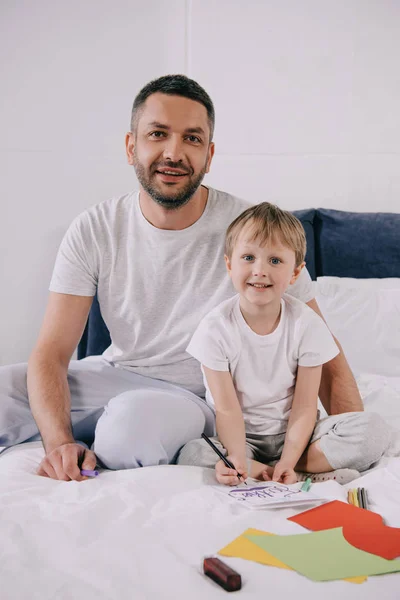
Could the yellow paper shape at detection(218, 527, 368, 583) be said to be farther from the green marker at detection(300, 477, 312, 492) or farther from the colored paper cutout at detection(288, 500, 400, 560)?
the green marker at detection(300, 477, 312, 492)

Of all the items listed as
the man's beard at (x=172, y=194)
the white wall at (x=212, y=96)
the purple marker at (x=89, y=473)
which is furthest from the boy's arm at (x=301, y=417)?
the white wall at (x=212, y=96)

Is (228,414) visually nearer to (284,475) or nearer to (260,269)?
(284,475)

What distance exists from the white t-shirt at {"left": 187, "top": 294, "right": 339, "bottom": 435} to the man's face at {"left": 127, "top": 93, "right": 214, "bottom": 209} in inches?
15.3

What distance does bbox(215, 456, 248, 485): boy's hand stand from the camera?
1.43m

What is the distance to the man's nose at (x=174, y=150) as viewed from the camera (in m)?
1.86

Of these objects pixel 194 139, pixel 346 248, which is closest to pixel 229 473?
pixel 194 139

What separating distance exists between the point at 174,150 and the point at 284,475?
2.90 feet

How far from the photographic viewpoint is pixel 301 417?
64.9 inches

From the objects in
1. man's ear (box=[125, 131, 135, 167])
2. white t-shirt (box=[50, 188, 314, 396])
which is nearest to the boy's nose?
white t-shirt (box=[50, 188, 314, 396])

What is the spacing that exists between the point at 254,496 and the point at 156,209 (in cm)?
90

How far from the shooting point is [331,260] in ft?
8.86

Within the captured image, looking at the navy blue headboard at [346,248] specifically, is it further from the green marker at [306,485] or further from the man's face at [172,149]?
the green marker at [306,485]

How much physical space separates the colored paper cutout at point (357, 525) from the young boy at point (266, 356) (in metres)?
0.35

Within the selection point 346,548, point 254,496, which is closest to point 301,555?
point 346,548
